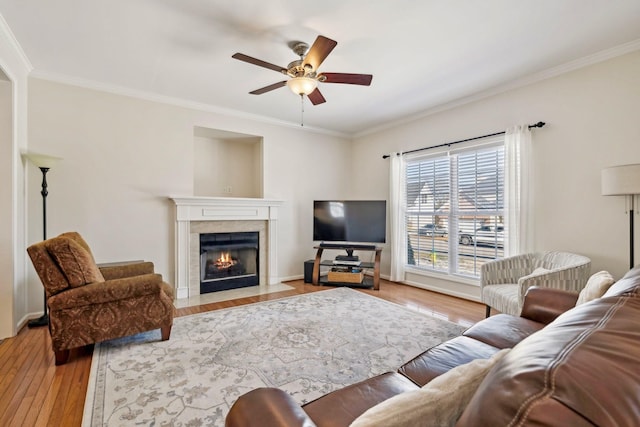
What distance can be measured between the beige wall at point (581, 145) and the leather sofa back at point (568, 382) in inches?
120

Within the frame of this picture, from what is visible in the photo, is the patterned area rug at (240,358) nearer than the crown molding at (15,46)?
Yes

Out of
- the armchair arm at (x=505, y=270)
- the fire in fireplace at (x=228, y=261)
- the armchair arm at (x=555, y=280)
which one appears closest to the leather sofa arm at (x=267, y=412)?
the armchair arm at (x=555, y=280)

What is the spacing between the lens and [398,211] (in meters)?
4.84

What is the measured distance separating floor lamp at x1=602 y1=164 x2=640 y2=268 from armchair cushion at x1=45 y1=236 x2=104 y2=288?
4370 mm

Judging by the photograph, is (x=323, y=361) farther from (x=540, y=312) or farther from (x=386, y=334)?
(x=540, y=312)

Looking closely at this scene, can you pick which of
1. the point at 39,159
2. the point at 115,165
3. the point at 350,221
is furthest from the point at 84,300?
the point at 350,221

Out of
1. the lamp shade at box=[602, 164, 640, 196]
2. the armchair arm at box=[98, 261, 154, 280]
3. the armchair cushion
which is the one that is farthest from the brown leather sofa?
the armchair arm at box=[98, 261, 154, 280]

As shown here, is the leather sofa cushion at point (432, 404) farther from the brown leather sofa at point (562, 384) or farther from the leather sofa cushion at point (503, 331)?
the leather sofa cushion at point (503, 331)

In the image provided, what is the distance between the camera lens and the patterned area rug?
180 cm

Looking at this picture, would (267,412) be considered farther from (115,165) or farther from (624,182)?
(115,165)

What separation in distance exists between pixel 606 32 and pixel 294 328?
3.88 m

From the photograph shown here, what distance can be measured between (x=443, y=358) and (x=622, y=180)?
7.44 ft

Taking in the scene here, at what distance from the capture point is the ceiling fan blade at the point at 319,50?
2164 mm

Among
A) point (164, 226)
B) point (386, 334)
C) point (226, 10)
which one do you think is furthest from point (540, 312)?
point (164, 226)
